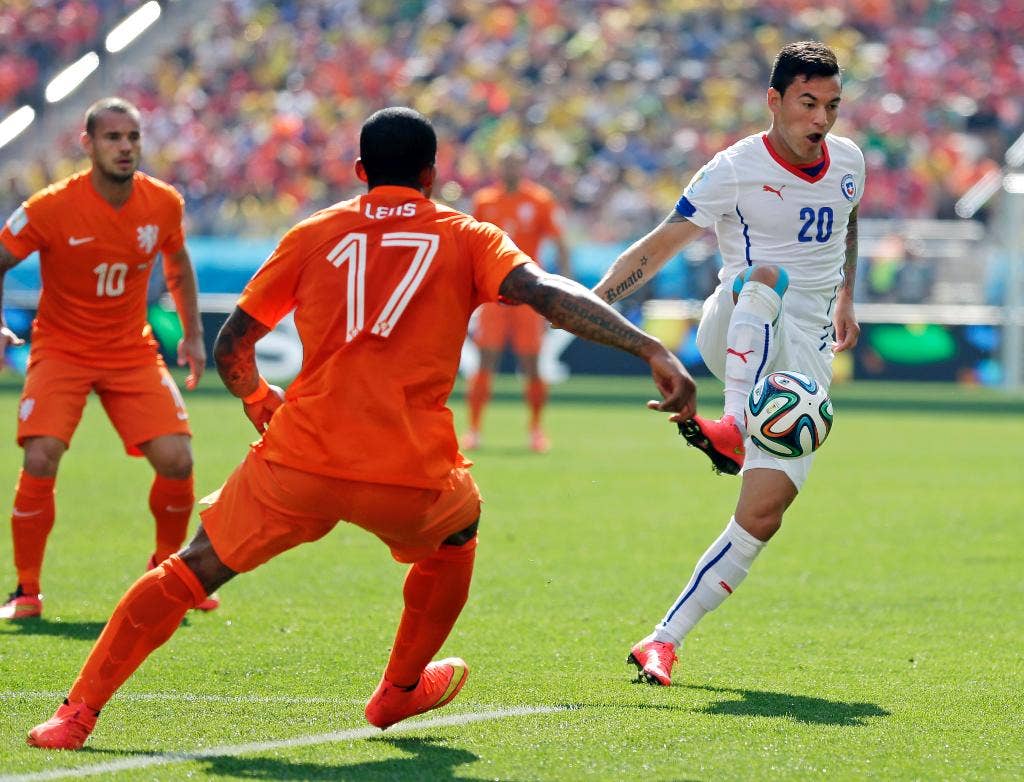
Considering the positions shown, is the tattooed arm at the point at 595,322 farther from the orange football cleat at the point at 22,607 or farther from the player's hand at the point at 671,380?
the orange football cleat at the point at 22,607

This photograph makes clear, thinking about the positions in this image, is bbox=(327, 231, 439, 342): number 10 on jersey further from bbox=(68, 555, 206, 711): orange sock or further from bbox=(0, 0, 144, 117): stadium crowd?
bbox=(0, 0, 144, 117): stadium crowd

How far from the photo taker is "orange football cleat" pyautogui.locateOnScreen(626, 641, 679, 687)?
234 inches

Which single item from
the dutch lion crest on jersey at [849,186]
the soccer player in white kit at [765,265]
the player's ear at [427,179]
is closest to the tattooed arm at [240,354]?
the player's ear at [427,179]

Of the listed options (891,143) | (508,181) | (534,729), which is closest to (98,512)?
(508,181)

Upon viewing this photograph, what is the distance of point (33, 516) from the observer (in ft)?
24.9

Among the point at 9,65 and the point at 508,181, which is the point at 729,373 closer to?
the point at 508,181

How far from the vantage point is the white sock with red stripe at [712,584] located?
613cm

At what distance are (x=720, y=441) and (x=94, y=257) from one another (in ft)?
11.1

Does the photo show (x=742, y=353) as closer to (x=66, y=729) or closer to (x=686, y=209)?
(x=686, y=209)

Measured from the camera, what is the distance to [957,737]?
516 centimetres

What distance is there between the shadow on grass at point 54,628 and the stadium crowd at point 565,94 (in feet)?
58.7

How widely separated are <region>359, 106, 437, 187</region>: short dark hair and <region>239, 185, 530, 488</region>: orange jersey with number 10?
57 mm

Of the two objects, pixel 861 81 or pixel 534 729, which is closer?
pixel 534 729

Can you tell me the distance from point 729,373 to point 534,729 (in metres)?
1.56
